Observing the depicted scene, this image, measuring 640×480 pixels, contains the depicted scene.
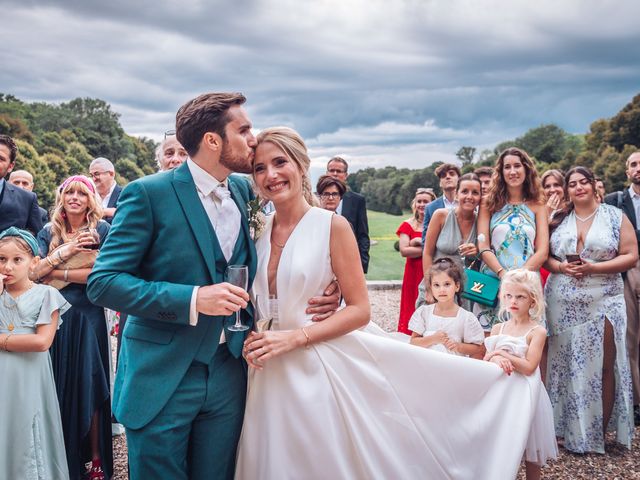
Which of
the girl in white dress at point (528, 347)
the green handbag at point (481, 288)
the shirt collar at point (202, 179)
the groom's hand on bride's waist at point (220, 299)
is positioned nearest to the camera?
the groom's hand on bride's waist at point (220, 299)

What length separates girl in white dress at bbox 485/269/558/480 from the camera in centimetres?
393

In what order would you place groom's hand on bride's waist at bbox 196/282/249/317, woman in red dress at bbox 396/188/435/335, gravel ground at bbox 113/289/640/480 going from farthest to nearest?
woman in red dress at bbox 396/188/435/335 < gravel ground at bbox 113/289/640/480 < groom's hand on bride's waist at bbox 196/282/249/317

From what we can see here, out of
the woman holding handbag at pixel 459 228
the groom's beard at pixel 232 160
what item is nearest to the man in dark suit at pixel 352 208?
the woman holding handbag at pixel 459 228

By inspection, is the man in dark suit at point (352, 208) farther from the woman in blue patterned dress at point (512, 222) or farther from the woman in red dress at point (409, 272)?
the woman in blue patterned dress at point (512, 222)

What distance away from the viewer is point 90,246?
449 centimetres

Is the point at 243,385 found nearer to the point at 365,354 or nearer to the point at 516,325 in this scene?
the point at 365,354

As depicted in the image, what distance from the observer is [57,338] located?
453 cm

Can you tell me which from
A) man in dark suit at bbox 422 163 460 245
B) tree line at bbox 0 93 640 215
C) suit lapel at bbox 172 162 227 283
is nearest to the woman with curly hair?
suit lapel at bbox 172 162 227 283

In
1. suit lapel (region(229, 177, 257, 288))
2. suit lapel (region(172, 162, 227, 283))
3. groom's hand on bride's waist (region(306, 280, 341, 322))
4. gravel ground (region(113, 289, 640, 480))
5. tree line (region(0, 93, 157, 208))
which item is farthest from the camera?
tree line (region(0, 93, 157, 208))

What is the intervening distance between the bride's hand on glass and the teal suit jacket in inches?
7.1

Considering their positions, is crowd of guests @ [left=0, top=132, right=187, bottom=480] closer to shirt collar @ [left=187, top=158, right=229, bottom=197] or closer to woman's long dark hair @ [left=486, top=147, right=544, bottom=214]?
shirt collar @ [left=187, top=158, right=229, bottom=197]

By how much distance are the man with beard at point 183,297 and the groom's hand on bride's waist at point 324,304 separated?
0.45 meters

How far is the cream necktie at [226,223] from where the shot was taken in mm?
2738

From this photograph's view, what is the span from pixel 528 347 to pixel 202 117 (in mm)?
3139
